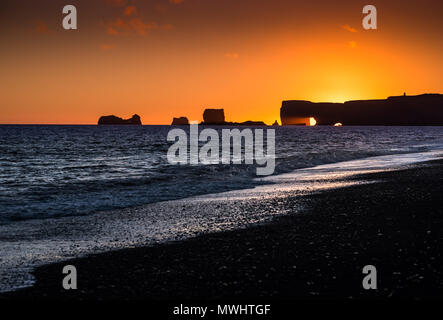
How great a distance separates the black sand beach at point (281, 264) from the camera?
257 inches

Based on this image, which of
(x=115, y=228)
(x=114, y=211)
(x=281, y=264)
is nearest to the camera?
(x=281, y=264)

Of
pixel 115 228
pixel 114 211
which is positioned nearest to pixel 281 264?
pixel 115 228

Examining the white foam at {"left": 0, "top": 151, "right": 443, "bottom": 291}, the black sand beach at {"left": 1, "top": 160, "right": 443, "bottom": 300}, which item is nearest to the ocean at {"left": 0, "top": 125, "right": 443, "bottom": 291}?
the white foam at {"left": 0, "top": 151, "right": 443, "bottom": 291}

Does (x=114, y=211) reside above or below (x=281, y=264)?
below

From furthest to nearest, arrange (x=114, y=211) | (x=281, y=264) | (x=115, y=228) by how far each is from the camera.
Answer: (x=114, y=211)
(x=115, y=228)
(x=281, y=264)

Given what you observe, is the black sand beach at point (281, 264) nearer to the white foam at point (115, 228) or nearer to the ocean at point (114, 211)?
the white foam at point (115, 228)

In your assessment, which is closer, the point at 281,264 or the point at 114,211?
the point at 281,264

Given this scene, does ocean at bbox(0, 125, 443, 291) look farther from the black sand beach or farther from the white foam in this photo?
the black sand beach

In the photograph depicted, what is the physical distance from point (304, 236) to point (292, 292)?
355 cm

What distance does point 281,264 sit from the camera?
775 centimetres

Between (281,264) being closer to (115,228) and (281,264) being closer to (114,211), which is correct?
(115,228)

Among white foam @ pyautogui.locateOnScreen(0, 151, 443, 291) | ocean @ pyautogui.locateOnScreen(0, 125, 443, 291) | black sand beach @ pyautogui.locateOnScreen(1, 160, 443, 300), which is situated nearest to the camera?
black sand beach @ pyautogui.locateOnScreen(1, 160, 443, 300)

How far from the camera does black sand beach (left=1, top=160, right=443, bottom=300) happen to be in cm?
653
